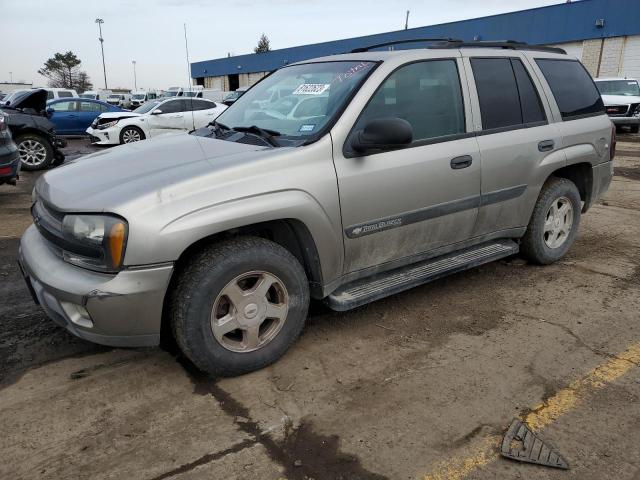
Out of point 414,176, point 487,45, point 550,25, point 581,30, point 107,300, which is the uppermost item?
point 550,25

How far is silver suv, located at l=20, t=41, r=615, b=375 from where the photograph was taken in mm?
2580

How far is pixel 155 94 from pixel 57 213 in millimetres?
39046

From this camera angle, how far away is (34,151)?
10594 mm

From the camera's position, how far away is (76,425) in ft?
8.35

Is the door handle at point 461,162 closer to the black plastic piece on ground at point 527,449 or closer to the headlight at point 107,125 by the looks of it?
the black plastic piece on ground at point 527,449

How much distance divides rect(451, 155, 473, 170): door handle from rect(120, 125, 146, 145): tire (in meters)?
12.9

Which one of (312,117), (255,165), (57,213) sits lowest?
(57,213)

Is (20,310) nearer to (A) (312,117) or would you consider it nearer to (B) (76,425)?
(B) (76,425)

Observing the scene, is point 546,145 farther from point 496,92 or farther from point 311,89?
point 311,89

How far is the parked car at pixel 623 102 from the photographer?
1720 cm

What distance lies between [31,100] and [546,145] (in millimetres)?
10233

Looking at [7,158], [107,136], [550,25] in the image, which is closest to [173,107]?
[107,136]

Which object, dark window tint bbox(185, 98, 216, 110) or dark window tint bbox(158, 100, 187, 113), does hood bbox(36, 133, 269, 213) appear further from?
dark window tint bbox(185, 98, 216, 110)

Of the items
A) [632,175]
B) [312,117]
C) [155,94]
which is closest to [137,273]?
[312,117]
